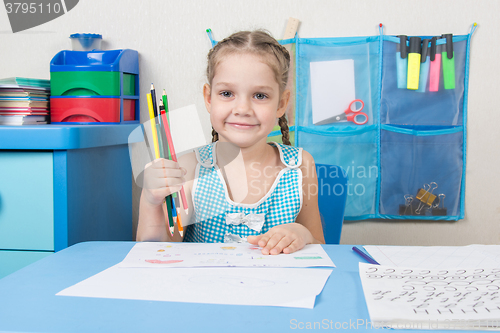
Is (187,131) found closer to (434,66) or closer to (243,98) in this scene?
(243,98)

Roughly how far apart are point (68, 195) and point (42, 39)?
32.6 inches

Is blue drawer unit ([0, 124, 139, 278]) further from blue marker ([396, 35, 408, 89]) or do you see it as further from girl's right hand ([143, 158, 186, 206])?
blue marker ([396, 35, 408, 89])

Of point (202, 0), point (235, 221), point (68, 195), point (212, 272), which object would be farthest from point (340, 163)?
point (212, 272)

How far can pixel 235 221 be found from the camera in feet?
2.90

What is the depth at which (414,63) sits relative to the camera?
1.29 metres

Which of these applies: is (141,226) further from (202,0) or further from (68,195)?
(202,0)

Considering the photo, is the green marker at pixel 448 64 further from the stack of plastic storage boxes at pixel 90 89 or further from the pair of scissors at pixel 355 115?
the stack of plastic storage boxes at pixel 90 89

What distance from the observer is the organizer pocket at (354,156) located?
1346mm

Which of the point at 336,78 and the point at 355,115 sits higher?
the point at 336,78

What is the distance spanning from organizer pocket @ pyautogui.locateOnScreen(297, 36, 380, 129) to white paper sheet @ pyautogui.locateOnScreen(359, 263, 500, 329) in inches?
35.6

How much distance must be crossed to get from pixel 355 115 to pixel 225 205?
65 centimetres

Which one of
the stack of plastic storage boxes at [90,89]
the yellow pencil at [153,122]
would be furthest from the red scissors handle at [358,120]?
the yellow pencil at [153,122]

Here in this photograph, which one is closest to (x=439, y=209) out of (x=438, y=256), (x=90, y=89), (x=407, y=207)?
(x=407, y=207)

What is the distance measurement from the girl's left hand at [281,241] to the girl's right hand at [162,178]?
16cm
